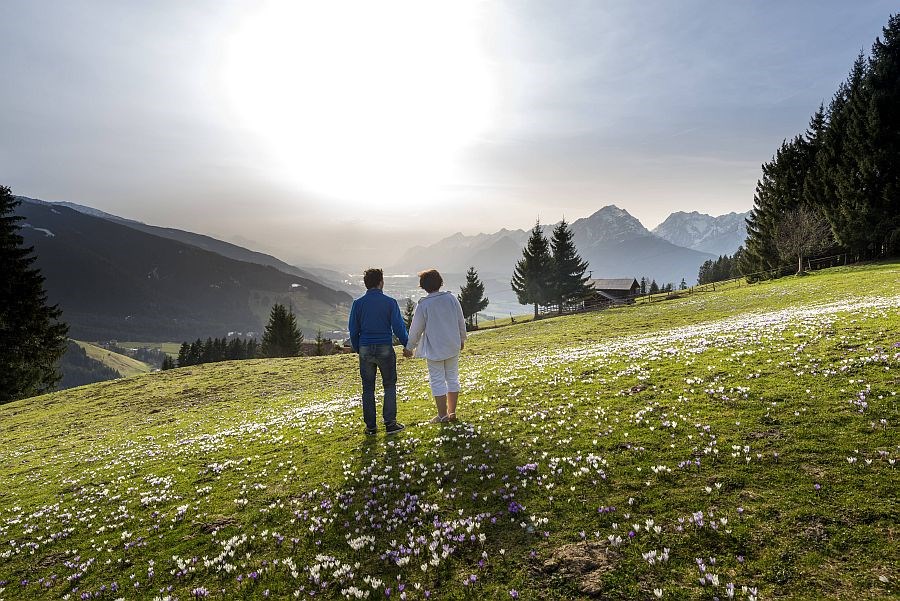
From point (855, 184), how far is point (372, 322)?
9163 cm

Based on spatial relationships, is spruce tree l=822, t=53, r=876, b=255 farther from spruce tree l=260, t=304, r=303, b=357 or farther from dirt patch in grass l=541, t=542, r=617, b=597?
spruce tree l=260, t=304, r=303, b=357

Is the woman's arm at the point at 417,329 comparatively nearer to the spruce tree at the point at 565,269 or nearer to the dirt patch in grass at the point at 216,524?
the dirt patch in grass at the point at 216,524

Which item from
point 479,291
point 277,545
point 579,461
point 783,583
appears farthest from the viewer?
point 479,291

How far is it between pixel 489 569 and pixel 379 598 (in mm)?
1706

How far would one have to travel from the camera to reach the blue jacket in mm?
12219

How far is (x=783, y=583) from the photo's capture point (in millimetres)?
4883

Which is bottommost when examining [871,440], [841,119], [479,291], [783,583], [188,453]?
[188,453]

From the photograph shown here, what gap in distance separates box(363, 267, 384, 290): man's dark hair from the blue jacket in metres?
0.32

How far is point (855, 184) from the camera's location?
65.9 meters

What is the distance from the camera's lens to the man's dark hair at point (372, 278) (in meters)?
12.5

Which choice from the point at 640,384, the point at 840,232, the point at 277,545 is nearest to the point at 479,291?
the point at 840,232

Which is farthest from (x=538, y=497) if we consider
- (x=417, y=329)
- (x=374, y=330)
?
(x=374, y=330)

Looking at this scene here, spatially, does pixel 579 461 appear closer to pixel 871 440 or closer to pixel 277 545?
pixel 871 440

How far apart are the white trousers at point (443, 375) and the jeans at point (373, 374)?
1.20 meters
